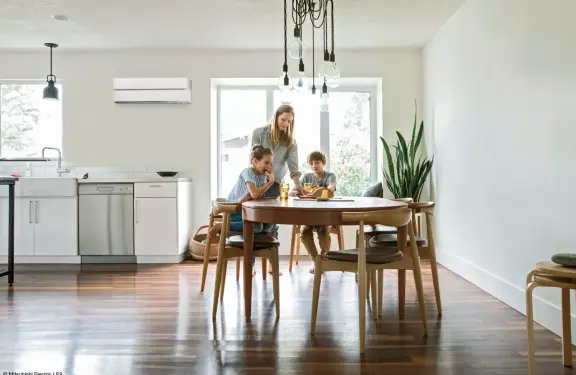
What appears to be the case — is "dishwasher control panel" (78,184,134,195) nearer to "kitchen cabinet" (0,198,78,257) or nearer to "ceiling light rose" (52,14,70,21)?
"kitchen cabinet" (0,198,78,257)

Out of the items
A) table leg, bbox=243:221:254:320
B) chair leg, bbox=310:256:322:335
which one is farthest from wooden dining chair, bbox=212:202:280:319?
chair leg, bbox=310:256:322:335

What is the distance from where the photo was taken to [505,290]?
341cm

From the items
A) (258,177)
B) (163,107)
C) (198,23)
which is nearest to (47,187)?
(163,107)

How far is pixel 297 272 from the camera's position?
461 centimetres

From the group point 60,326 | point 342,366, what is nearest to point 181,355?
point 342,366

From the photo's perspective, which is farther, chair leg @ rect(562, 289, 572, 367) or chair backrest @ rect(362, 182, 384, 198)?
chair backrest @ rect(362, 182, 384, 198)

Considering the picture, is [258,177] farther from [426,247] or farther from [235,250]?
[426,247]

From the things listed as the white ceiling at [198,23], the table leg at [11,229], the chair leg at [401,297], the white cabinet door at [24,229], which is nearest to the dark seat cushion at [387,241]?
the chair leg at [401,297]

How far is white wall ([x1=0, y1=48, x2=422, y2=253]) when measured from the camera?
18.9 ft

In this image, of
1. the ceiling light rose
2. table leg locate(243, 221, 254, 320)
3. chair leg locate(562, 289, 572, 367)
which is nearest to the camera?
chair leg locate(562, 289, 572, 367)

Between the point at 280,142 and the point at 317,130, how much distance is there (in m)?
2.15

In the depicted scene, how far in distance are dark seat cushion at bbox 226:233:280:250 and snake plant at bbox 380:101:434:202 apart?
7.53 ft

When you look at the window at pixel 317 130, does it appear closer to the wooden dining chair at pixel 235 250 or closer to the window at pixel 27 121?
the window at pixel 27 121

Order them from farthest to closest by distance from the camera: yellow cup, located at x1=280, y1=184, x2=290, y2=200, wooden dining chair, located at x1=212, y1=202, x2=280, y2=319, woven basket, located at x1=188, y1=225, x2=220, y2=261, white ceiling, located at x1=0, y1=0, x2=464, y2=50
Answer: woven basket, located at x1=188, y1=225, x2=220, y2=261, white ceiling, located at x1=0, y1=0, x2=464, y2=50, yellow cup, located at x1=280, y1=184, x2=290, y2=200, wooden dining chair, located at x1=212, y1=202, x2=280, y2=319
